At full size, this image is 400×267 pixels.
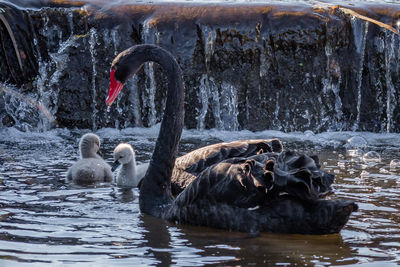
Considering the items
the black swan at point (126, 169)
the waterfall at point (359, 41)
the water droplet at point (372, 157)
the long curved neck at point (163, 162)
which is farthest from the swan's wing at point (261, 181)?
the waterfall at point (359, 41)

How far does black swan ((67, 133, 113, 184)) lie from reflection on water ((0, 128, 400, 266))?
155 millimetres

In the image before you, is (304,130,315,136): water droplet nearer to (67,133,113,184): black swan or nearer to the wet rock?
the wet rock

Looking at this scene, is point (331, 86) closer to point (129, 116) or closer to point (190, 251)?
point (129, 116)

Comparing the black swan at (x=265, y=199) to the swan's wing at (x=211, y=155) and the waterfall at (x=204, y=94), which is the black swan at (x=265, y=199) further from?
the waterfall at (x=204, y=94)

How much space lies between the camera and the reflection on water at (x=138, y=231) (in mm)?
4637

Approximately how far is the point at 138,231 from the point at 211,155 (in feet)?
5.00

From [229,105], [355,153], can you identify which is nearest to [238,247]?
[355,153]

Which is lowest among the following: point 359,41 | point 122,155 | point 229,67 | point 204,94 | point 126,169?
point 126,169

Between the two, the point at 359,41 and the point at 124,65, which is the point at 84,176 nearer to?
the point at 124,65

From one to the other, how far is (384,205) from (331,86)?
6108mm

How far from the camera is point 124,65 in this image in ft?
19.8

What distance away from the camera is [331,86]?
40.1 feet

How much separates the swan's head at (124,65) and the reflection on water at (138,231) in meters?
0.97

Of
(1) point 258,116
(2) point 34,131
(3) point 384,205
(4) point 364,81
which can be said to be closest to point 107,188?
(3) point 384,205
